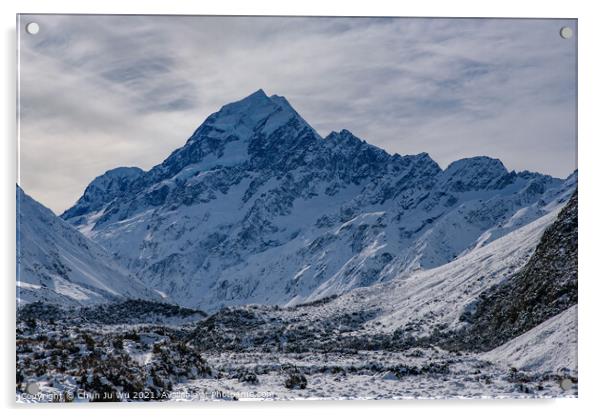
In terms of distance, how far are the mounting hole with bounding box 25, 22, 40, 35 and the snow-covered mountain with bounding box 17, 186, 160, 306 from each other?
101 ft

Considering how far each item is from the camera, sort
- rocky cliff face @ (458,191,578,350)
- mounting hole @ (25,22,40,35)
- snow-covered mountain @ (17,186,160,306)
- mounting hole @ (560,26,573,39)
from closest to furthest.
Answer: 1. mounting hole @ (25,22,40,35)
2. mounting hole @ (560,26,573,39)
3. rocky cliff face @ (458,191,578,350)
4. snow-covered mountain @ (17,186,160,306)

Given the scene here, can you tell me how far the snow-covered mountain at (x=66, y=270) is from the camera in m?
73.9

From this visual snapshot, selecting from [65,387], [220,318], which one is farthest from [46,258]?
[65,387]

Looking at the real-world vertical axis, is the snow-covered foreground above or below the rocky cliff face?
below

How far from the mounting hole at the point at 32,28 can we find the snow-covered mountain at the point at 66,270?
30911mm

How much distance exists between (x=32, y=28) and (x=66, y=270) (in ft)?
244

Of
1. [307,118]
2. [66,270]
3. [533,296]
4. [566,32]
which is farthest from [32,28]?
[66,270]

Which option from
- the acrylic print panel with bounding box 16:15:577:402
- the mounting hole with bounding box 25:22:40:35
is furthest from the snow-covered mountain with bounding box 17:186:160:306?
the mounting hole with bounding box 25:22:40:35

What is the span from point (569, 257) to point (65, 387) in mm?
19229

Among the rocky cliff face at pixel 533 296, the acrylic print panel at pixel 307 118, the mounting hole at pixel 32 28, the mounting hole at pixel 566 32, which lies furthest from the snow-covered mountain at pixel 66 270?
the mounting hole at pixel 566 32

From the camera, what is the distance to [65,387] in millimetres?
25156

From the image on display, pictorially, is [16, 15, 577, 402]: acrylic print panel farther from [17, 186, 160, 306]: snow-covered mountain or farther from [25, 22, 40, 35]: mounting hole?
[17, 186, 160, 306]: snow-covered mountain

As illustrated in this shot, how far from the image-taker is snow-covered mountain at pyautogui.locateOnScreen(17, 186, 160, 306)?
7388 centimetres

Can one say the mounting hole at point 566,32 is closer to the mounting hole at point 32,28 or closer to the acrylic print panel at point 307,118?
the acrylic print panel at point 307,118
